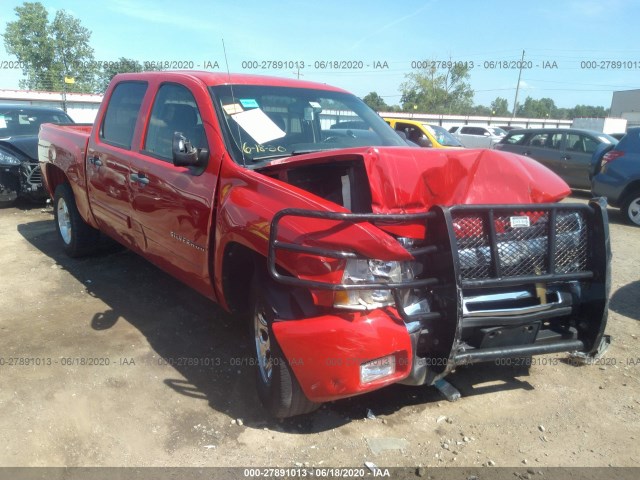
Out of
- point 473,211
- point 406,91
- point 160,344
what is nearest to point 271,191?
point 473,211

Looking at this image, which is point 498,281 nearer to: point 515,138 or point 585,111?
point 515,138

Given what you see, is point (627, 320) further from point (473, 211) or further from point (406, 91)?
point (406, 91)

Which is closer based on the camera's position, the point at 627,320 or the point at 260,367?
the point at 260,367

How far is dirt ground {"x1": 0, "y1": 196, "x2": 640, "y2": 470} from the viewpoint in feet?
8.91

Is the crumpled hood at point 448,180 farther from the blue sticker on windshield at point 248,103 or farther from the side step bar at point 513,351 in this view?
the blue sticker on windshield at point 248,103

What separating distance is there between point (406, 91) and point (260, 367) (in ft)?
180

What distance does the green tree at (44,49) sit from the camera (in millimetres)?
51875

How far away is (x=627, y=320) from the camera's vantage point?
4453 mm

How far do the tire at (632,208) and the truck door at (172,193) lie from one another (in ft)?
26.6

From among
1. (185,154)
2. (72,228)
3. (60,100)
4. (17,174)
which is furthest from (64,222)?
(60,100)

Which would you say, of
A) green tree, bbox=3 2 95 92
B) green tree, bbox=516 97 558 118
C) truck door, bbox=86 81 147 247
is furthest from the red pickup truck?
green tree, bbox=516 97 558 118

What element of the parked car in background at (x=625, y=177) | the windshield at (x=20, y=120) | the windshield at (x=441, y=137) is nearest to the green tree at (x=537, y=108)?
the windshield at (x=441, y=137)

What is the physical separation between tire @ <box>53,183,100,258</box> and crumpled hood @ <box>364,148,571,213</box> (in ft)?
14.1

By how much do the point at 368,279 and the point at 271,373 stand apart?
2.74ft
